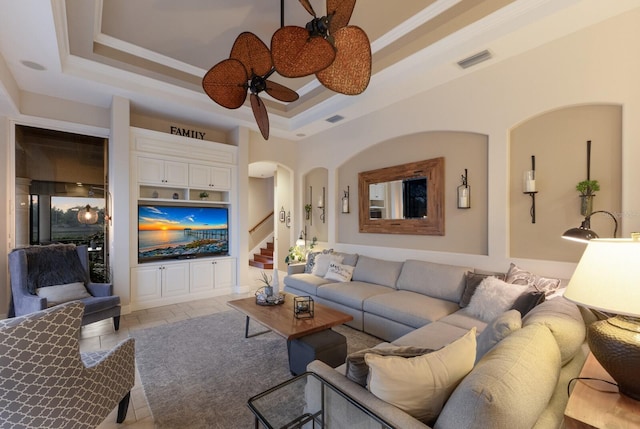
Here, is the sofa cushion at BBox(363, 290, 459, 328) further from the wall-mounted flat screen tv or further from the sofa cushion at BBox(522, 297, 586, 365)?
the wall-mounted flat screen tv

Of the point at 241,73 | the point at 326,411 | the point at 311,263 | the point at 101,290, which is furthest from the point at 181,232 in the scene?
the point at 326,411

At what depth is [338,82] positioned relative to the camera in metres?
2.12

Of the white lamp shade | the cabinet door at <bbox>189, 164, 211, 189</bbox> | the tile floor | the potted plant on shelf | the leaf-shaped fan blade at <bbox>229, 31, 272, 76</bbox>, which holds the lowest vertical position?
the tile floor

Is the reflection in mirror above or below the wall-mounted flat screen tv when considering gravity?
above

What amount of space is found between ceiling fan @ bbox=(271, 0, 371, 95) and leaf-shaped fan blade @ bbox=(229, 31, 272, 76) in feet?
1.49

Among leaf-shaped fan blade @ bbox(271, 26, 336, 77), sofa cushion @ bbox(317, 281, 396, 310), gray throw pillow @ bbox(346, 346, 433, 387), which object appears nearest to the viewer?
gray throw pillow @ bbox(346, 346, 433, 387)

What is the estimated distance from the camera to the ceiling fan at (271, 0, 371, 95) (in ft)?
5.90

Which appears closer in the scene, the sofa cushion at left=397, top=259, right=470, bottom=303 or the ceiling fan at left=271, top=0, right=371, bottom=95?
the ceiling fan at left=271, top=0, right=371, bottom=95

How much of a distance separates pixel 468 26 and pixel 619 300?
2.77 m

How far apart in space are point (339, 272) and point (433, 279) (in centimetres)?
143

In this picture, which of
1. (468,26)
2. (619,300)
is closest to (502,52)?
(468,26)

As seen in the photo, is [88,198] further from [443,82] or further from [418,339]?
[443,82]

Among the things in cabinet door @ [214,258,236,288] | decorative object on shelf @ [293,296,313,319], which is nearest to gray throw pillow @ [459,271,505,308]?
decorative object on shelf @ [293,296,313,319]

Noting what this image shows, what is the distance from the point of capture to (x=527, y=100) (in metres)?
3.01
